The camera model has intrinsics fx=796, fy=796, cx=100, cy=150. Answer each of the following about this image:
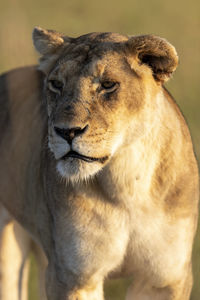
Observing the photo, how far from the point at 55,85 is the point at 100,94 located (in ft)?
0.84

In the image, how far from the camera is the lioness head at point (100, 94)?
315cm

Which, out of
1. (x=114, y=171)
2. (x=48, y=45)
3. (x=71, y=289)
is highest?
(x=48, y=45)

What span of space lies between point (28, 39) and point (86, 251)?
142 inches

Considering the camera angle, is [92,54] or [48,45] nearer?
[92,54]

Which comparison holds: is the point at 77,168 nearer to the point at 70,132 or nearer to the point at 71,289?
the point at 70,132

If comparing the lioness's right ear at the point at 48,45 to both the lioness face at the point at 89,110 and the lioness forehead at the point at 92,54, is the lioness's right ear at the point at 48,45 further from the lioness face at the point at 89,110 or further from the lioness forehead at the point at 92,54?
the lioness face at the point at 89,110

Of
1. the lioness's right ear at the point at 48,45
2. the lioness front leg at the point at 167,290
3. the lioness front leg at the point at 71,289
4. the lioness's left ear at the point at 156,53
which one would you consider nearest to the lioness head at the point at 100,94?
the lioness's left ear at the point at 156,53

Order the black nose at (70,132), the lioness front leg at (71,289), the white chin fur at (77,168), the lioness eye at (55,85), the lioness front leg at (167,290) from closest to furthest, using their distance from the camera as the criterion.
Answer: the black nose at (70,132), the white chin fur at (77,168), the lioness eye at (55,85), the lioness front leg at (71,289), the lioness front leg at (167,290)

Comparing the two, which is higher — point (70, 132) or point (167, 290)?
point (70, 132)

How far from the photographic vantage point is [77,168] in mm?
3201

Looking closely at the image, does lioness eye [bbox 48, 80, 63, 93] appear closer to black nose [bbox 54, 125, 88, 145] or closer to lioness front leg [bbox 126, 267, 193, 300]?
black nose [bbox 54, 125, 88, 145]

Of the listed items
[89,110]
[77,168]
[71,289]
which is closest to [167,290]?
[71,289]

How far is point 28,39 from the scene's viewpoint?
6816mm

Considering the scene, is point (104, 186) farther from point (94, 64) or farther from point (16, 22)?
point (16, 22)
